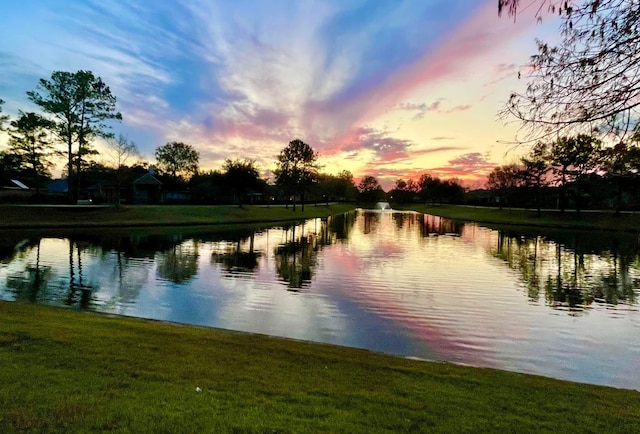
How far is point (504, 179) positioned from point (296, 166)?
4484 cm

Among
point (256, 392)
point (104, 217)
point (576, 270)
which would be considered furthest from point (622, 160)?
point (104, 217)

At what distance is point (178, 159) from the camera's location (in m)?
109

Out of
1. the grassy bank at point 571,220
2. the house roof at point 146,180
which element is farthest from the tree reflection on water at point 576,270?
the house roof at point 146,180

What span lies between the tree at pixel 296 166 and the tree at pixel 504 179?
37.6 metres

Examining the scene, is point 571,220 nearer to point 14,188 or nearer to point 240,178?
point 240,178

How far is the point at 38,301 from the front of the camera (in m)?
11.5

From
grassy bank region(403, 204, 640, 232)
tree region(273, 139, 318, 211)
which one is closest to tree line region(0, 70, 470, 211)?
tree region(273, 139, 318, 211)

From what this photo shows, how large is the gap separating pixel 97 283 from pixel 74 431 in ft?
39.7

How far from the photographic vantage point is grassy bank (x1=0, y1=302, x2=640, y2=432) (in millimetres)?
4059

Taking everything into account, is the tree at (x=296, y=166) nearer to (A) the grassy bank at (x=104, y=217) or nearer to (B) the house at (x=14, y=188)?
(A) the grassy bank at (x=104, y=217)

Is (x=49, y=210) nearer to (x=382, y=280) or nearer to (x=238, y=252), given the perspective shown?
(x=238, y=252)

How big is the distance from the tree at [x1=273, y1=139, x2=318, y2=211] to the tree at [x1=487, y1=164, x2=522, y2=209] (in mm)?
37560

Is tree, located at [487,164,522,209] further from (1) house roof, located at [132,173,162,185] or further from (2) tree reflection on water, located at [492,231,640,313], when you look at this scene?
(1) house roof, located at [132,173,162,185]

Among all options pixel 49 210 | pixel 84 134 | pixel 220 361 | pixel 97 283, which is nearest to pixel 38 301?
pixel 97 283
